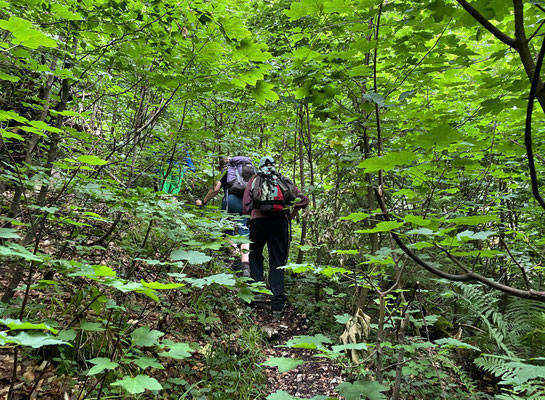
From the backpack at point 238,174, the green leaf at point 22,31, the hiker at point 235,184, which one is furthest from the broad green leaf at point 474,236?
the backpack at point 238,174

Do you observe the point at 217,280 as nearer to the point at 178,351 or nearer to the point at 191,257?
the point at 191,257

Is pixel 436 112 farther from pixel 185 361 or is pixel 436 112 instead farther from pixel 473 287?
pixel 185 361

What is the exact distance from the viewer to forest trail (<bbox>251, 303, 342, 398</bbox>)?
3361 millimetres

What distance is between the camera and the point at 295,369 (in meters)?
3.74

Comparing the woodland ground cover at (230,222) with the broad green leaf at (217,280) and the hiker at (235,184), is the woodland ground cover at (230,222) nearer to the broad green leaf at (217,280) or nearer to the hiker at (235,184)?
the broad green leaf at (217,280)

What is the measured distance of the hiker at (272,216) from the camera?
4723mm

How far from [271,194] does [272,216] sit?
1.24 feet

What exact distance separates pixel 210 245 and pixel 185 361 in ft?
5.82

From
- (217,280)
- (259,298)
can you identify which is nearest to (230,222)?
(217,280)

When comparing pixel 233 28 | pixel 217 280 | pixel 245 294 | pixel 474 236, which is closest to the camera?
pixel 474 236

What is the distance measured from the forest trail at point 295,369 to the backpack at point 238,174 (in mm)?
2141

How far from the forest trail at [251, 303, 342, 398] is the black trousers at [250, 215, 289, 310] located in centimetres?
29

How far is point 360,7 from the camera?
5.16ft

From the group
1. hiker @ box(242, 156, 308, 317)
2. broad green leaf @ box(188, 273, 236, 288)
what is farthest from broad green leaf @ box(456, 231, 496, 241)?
hiker @ box(242, 156, 308, 317)
